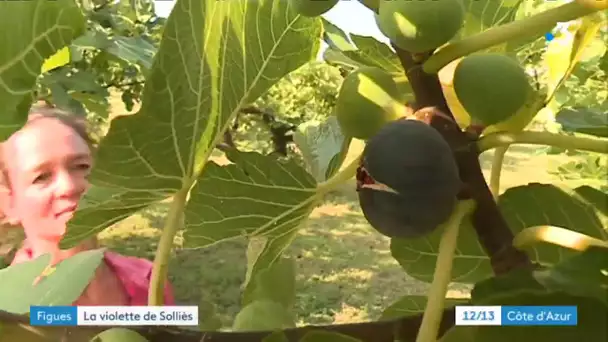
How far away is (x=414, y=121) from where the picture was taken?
36cm

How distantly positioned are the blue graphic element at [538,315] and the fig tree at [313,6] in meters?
0.16

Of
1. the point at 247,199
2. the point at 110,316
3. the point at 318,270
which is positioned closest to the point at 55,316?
the point at 110,316

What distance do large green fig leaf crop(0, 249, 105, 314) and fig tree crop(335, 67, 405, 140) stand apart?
168 mm

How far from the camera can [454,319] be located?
1.26ft

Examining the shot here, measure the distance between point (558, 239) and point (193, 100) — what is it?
0.20 m

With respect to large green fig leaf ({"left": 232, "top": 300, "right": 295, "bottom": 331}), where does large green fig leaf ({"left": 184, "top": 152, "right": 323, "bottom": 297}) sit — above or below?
above

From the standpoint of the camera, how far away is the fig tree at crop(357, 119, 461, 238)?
1.15 ft

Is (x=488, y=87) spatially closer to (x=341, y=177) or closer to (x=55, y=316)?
(x=341, y=177)

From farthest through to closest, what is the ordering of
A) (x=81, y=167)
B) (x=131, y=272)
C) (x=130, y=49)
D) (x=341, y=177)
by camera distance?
(x=130, y=49) → (x=131, y=272) → (x=81, y=167) → (x=341, y=177)

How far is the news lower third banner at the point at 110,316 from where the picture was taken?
1.32ft

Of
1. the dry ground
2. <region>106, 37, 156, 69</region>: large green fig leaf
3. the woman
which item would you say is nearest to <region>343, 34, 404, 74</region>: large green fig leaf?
the woman

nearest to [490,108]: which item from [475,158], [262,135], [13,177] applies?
[475,158]

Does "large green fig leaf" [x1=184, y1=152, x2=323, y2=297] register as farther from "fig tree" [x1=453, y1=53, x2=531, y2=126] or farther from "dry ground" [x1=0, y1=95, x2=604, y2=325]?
"dry ground" [x1=0, y1=95, x2=604, y2=325]

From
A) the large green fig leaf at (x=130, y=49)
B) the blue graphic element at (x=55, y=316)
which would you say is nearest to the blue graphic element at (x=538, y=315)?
the blue graphic element at (x=55, y=316)
